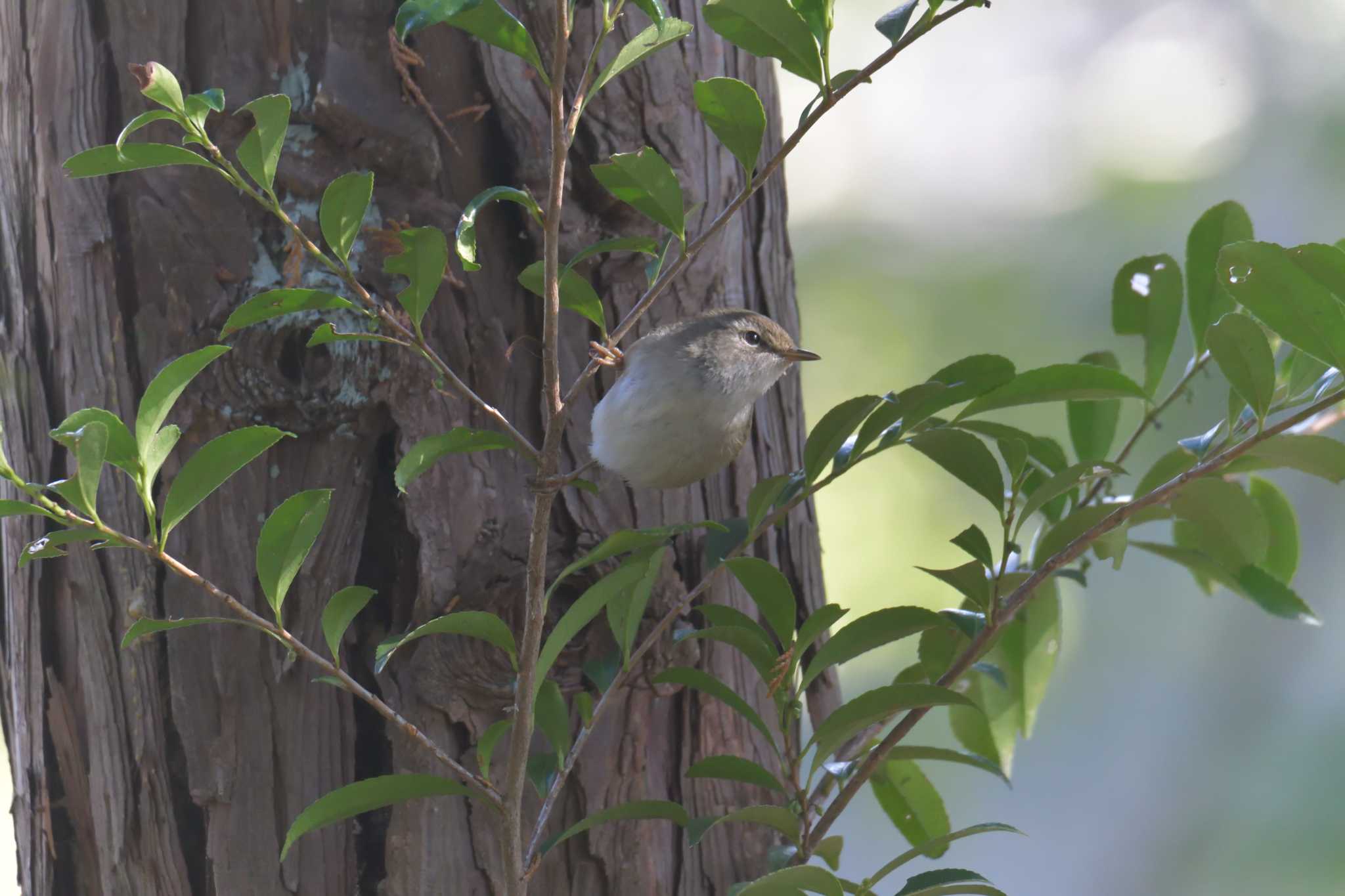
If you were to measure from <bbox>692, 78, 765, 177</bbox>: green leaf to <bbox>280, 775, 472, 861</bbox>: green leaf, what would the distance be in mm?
667

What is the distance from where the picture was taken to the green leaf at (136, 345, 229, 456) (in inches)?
38.8

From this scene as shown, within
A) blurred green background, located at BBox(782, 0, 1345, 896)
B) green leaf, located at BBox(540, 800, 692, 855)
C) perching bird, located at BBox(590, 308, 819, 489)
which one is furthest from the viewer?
blurred green background, located at BBox(782, 0, 1345, 896)

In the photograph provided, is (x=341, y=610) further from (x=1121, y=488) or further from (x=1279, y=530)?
(x=1121, y=488)

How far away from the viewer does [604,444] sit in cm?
149

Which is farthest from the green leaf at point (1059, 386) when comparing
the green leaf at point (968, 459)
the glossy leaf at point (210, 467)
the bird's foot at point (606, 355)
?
the glossy leaf at point (210, 467)

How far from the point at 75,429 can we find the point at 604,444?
27.1 inches

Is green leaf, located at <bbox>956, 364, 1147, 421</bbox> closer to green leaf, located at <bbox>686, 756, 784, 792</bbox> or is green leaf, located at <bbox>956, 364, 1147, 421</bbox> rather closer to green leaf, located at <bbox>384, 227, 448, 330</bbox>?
green leaf, located at <bbox>686, 756, 784, 792</bbox>

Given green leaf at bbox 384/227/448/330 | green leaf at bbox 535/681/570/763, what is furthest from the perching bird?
green leaf at bbox 384/227/448/330

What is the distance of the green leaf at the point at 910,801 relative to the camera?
58.9 inches

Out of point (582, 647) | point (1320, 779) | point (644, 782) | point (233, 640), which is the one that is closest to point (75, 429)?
point (233, 640)

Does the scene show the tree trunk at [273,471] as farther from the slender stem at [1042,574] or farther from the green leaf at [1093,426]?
the green leaf at [1093,426]

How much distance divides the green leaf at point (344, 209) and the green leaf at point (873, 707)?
0.67 m

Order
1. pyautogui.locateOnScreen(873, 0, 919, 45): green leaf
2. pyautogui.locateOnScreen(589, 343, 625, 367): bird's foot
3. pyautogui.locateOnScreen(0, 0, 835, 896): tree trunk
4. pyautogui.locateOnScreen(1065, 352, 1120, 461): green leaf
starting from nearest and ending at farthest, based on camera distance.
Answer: pyautogui.locateOnScreen(873, 0, 919, 45): green leaf, pyautogui.locateOnScreen(589, 343, 625, 367): bird's foot, pyautogui.locateOnScreen(0, 0, 835, 896): tree trunk, pyautogui.locateOnScreen(1065, 352, 1120, 461): green leaf

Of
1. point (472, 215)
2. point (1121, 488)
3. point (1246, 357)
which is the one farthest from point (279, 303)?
point (1121, 488)
